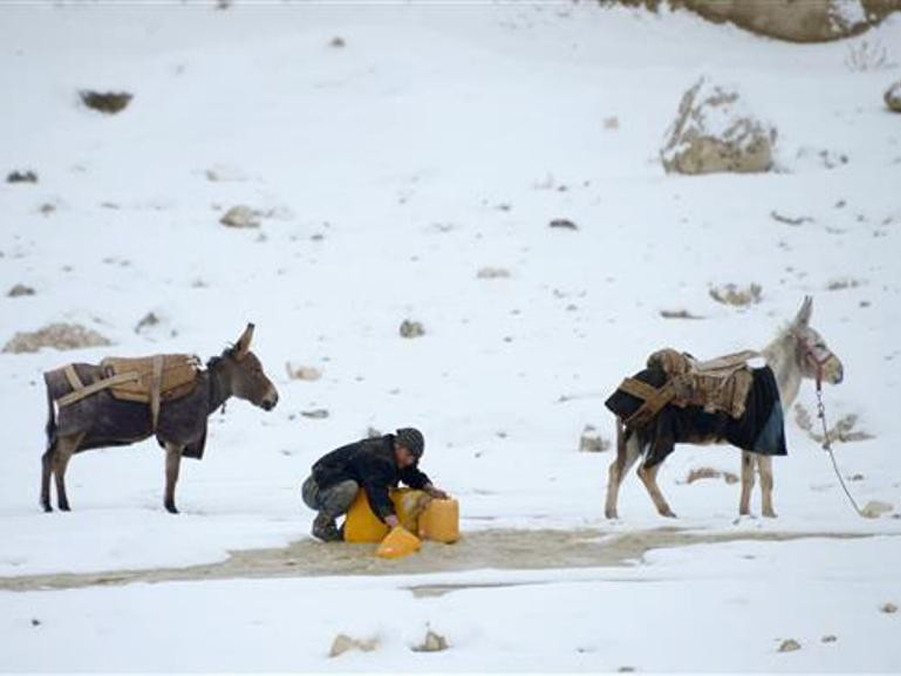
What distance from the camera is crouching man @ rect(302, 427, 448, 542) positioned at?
10617 millimetres

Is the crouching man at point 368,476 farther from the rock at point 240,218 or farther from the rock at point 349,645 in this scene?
the rock at point 240,218

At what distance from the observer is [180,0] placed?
34156 millimetres

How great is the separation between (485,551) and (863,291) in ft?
37.2

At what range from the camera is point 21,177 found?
25453 mm

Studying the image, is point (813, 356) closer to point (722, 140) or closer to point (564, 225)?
point (564, 225)

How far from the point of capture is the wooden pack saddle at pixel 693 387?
11.5 metres

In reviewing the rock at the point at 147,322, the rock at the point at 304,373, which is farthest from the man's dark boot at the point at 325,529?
the rock at the point at 147,322

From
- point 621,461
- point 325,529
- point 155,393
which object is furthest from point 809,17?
point 325,529

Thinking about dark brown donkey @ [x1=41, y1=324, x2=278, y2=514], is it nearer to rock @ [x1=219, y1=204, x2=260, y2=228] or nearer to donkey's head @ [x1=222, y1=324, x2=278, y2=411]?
donkey's head @ [x1=222, y1=324, x2=278, y2=411]

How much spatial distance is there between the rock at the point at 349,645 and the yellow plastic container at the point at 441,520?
9.88 feet

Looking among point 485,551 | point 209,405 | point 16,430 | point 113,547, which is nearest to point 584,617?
point 485,551

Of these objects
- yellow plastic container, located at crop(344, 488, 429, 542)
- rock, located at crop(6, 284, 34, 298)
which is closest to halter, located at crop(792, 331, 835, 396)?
yellow plastic container, located at crop(344, 488, 429, 542)

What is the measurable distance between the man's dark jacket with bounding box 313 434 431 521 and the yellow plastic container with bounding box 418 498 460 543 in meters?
0.28

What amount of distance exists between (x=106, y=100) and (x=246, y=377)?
58.5 ft
